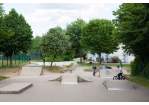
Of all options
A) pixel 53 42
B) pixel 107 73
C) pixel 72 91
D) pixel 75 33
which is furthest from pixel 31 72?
pixel 75 33

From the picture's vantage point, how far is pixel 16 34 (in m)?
21.8

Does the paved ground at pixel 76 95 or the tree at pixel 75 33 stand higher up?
the tree at pixel 75 33

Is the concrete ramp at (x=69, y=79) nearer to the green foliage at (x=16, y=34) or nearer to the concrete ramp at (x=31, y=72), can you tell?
the concrete ramp at (x=31, y=72)

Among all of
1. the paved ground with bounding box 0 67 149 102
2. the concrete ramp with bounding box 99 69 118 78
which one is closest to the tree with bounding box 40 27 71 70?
the concrete ramp with bounding box 99 69 118 78

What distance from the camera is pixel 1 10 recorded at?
46.3ft

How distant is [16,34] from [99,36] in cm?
1743

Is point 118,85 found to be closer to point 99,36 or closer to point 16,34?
point 16,34

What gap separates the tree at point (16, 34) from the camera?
21.4m

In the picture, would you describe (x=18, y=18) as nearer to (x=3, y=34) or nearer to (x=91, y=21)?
(x=3, y=34)

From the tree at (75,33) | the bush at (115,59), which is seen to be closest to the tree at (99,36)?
the tree at (75,33)

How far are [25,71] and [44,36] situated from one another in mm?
6391

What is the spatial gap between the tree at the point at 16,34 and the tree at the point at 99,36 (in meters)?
14.9

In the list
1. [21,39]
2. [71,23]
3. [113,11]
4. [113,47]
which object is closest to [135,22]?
[113,11]

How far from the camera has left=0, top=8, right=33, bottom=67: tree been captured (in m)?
21.4
